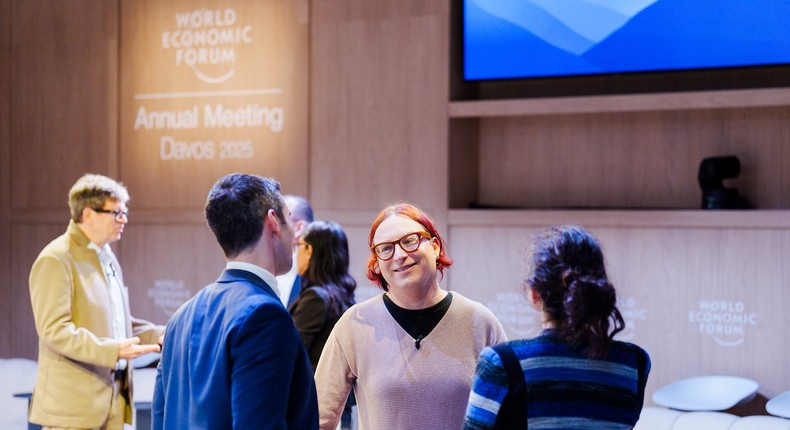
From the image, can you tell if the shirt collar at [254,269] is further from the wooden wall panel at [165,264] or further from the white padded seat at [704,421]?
the wooden wall panel at [165,264]

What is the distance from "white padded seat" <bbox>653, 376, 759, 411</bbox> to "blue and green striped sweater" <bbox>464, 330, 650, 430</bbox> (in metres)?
2.29

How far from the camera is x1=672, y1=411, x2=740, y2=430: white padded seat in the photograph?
3.83 m

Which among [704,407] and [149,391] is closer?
[704,407]

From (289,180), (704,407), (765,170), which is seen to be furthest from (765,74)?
(289,180)

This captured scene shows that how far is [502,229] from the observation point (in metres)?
4.65

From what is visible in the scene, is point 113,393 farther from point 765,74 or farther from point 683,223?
point 765,74

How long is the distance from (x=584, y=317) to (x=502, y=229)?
9.42 feet

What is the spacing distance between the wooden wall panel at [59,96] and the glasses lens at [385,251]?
147 inches

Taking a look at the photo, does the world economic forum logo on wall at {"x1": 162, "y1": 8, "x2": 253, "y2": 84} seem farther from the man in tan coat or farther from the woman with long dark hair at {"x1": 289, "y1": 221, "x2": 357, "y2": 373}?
the woman with long dark hair at {"x1": 289, "y1": 221, "x2": 357, "y2": 373}

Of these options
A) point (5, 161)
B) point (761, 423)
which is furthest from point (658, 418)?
point (5, 161)

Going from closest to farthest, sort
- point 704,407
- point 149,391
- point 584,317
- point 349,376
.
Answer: point 584,317
point 349,376
point 704,407
point 149,391

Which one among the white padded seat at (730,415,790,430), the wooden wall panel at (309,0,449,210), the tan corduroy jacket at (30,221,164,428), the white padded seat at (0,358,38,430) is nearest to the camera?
the tan corduroy jacket at (30,221,164,428)

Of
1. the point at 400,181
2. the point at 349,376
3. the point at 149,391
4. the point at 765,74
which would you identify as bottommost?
the point at 149,391

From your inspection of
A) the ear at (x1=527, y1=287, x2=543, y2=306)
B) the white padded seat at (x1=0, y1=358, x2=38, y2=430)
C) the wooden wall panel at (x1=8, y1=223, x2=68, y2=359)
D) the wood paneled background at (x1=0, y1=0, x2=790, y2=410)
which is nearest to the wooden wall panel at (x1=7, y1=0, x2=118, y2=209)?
the wood paneled background at (x1=0, y1=0, x2=790, y2=410)
